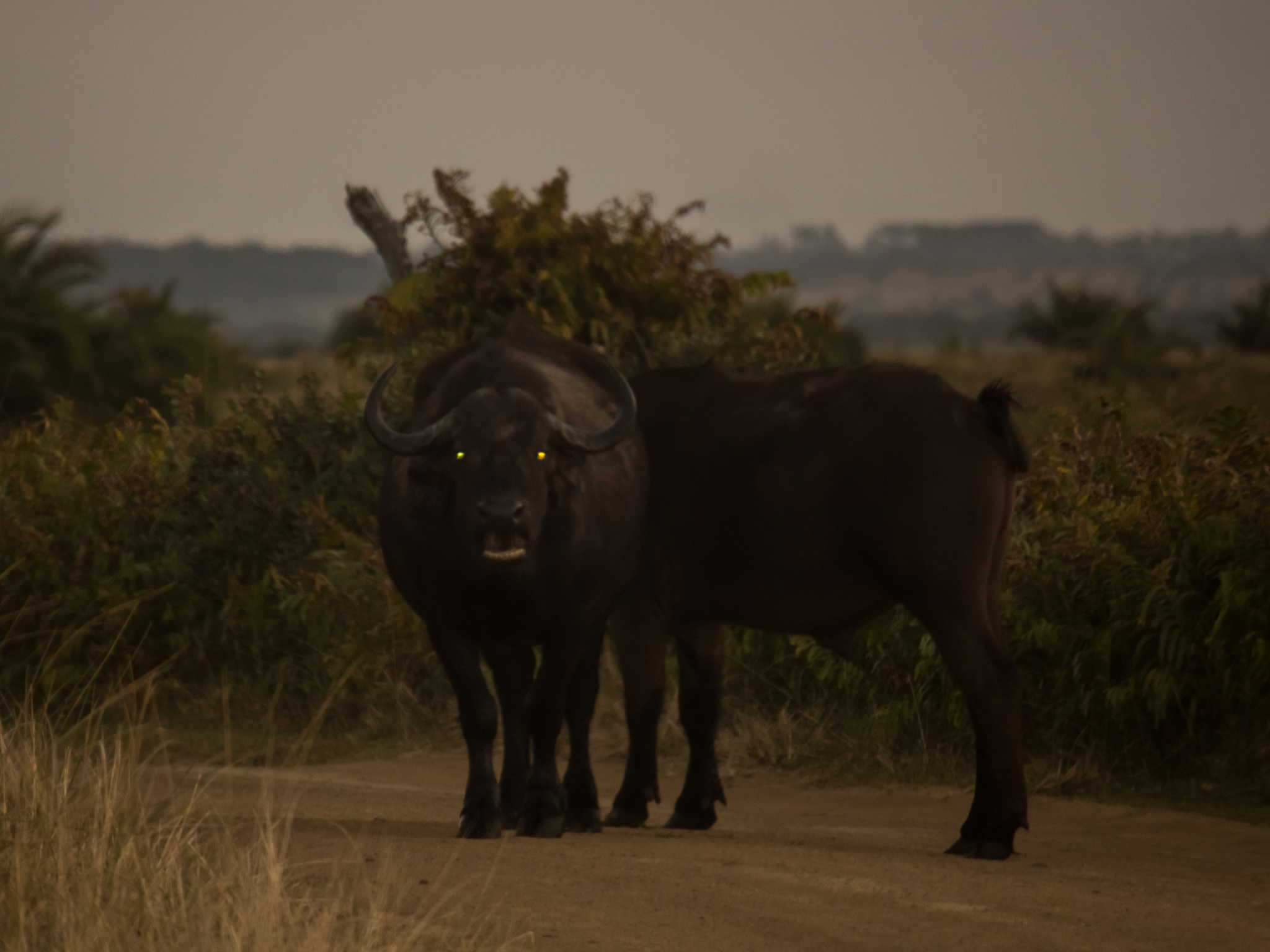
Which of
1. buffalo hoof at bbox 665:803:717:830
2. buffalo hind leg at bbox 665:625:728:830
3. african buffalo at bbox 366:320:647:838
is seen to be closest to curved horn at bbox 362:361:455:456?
african buffalo at bbox 366:320:647:838

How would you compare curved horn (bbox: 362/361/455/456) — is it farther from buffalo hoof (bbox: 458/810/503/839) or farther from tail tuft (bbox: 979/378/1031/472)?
tail tuft (bbox: 979/378/1031/472)

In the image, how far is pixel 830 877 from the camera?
255 inches

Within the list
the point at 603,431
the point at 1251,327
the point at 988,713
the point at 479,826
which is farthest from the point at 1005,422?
the point at 1251,327

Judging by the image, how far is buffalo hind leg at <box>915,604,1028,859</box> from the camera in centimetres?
729

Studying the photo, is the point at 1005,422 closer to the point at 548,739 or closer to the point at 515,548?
the point at 515,548

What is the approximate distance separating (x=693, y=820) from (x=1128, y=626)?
2645 mm


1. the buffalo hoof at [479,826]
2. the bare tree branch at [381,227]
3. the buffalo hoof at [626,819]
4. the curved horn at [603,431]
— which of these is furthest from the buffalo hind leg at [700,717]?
the bare tree branch at [381,227]

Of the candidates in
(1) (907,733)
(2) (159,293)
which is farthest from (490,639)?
(2) (159,293)

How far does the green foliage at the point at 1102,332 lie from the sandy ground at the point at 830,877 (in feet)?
42.2

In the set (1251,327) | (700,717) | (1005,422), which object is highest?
(1251,327)

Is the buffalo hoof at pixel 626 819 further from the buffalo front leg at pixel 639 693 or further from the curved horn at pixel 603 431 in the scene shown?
the curved horn at pixel 603 431

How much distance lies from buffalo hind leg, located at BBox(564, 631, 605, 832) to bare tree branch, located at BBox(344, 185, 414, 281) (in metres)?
7.68

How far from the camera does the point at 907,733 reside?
32.7ft

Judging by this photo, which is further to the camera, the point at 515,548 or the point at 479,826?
the point at 479,826
